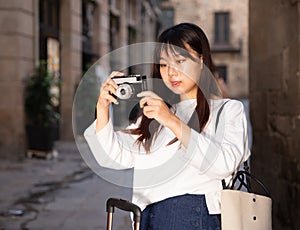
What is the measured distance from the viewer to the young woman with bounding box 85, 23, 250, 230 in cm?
170

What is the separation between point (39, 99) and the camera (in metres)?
9.20

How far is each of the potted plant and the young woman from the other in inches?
297

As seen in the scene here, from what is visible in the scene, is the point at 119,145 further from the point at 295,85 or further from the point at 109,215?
the point at 295,85

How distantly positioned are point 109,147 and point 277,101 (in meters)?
2.18

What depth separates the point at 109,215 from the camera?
5.74ft

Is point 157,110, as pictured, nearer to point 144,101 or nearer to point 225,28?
point 144,101

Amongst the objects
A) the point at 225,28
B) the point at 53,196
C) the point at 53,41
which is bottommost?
the point at 53,196

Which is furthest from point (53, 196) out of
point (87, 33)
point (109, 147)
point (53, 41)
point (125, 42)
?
point (125, 42)

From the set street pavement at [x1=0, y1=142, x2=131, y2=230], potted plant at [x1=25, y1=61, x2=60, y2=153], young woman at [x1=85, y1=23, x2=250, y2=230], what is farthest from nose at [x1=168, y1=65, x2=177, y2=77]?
potted plant at [x1=25, y1=61, x2=60, y2=153]

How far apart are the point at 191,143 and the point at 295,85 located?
1828 millimetres

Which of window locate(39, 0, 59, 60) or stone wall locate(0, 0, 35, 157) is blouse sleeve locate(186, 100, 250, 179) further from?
window locate(39, 0, 59, 60)

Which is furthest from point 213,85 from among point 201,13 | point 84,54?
point 201,13

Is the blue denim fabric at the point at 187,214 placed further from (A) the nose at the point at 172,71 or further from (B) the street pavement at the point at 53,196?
(B) the street pavement at the point at 53,196

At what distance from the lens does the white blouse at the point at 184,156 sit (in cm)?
162
